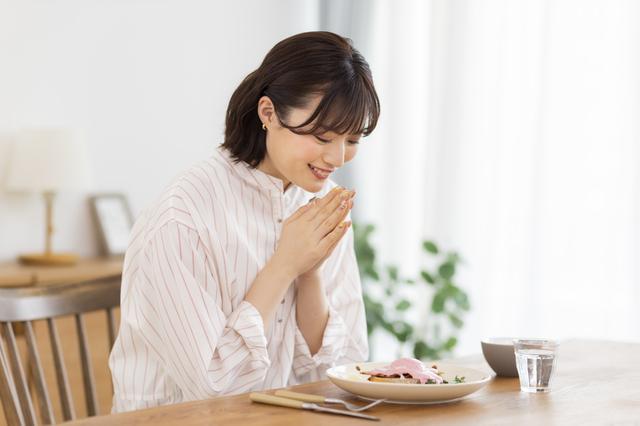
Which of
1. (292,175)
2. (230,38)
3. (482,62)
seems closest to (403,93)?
(482,62)

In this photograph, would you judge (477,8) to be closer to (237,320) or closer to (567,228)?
(567,228)

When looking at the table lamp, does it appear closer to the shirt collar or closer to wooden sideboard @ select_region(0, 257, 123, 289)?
wooden sideboard @ select_region(0, 257, 123, 289)

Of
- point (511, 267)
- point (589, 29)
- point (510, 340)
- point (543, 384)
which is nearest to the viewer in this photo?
point (543, 384)

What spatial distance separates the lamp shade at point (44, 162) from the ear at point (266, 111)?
68.0 inches

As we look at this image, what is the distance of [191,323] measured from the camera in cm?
162

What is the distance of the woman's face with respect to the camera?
171cm

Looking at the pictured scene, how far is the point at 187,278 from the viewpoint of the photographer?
1655 millimetres

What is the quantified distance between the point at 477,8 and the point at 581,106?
658mm

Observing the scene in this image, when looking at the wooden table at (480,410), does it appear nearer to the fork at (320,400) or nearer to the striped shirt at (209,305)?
the fork at (320,400)

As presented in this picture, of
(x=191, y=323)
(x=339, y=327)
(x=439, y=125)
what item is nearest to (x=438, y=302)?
(x=439, y=125)

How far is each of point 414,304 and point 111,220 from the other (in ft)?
4.53

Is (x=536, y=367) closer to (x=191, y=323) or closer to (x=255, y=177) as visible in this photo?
(x=191, y=323)

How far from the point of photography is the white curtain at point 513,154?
3443mm

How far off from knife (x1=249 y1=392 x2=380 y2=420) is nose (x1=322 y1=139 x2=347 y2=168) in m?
0.52
